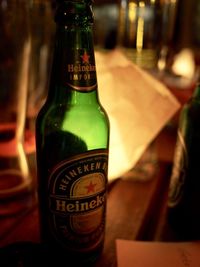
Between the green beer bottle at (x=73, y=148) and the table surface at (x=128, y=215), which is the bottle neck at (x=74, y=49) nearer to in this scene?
the green beer bottle at (x=73, y=148)

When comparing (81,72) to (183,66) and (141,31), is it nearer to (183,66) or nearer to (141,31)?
(141,31)

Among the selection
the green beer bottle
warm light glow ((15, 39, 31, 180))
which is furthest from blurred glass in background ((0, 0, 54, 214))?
the green beer bottle

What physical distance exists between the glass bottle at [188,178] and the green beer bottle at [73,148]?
0.11 meters

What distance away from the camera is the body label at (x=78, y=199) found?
1.01 ft

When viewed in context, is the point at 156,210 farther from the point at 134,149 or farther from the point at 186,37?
the point at 186,37

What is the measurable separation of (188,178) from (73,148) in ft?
0.49

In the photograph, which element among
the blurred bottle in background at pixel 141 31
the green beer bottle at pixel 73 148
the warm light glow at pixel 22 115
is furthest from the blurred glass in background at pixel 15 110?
the blurred bottle in background at pixel 141 31

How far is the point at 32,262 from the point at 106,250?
105mm

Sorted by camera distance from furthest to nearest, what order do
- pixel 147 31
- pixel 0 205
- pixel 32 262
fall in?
1. pixel 147 31
2. pixel 0 205
3. pixel 32 262

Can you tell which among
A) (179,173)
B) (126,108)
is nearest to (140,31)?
(126,108)

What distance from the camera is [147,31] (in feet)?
1.98

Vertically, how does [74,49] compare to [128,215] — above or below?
above

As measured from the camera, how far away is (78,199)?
31 cm

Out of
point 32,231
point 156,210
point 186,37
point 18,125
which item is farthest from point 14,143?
point 186,37
